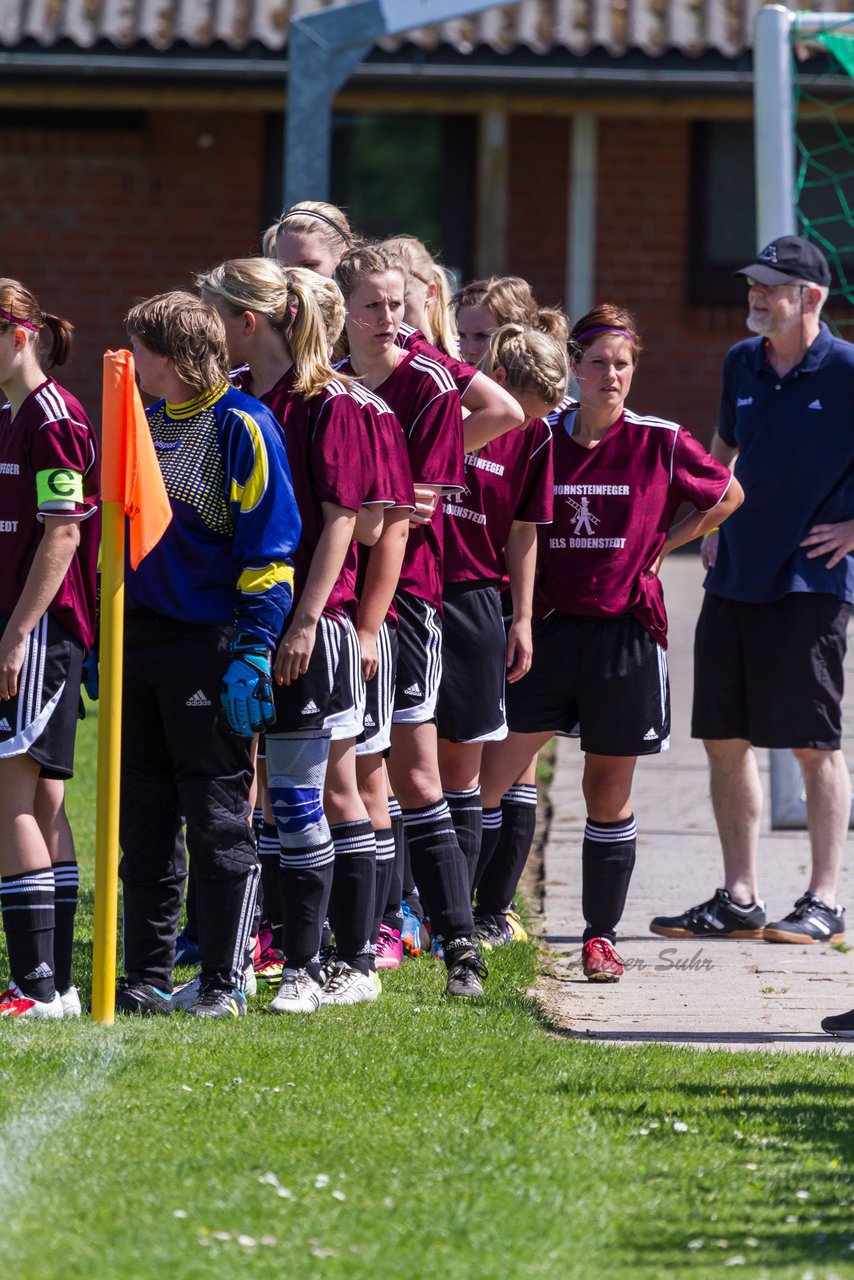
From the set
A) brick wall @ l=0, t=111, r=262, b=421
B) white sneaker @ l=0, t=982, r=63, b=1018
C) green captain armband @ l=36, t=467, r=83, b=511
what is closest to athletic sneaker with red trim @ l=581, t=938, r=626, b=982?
white sneaker @ l=0, t=982, r=63, b=1018

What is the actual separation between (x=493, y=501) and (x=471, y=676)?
54 centimetres

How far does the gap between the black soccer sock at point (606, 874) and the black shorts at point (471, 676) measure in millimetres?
461

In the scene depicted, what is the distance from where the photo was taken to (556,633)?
569 cm

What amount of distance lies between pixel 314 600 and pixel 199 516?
0.36 m

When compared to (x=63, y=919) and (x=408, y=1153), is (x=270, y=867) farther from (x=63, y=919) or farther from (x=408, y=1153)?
(x=408, y=1153)

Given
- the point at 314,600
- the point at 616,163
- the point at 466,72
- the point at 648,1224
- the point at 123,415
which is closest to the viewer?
the point at 648,1224

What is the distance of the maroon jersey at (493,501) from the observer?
560 cm

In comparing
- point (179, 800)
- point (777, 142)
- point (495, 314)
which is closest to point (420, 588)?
point (179, 800)

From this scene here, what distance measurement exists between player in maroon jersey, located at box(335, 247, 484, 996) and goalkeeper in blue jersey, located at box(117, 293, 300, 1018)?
545 mm

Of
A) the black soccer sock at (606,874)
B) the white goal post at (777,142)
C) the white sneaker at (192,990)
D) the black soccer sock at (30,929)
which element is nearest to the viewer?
the black soccer sock at (30,929)

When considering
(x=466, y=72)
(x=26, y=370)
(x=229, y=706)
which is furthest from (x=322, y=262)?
(x=466, y=72)

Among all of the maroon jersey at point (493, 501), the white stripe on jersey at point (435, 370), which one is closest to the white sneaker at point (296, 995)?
the maroon jersey at point (493, 501)

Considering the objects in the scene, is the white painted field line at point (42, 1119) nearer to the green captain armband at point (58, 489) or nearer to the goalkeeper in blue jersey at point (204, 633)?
the goalkeeper in blue jersey at point (204, 633)

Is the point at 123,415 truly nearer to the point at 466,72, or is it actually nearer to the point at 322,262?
the point at 322,262
